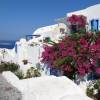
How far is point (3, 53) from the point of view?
28984 mm

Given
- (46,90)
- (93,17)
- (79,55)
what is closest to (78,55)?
(79,55)

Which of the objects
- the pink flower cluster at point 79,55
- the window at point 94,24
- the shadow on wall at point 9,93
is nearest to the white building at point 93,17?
the window at point 94,24

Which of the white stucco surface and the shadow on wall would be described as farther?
the shadow on wall

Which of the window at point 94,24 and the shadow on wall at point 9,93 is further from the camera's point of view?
the window at point 94,24

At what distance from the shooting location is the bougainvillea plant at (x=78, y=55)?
15562mm

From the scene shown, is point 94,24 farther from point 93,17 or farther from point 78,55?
point 78,55

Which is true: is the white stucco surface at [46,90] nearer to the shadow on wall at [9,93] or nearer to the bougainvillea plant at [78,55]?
the shadow on wall at [9,93]

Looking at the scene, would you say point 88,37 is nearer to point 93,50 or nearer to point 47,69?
point 93,50

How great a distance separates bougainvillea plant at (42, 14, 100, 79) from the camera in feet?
51.1

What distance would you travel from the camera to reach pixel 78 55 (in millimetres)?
15586

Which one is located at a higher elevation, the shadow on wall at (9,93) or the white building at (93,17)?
the white building at (93,17)

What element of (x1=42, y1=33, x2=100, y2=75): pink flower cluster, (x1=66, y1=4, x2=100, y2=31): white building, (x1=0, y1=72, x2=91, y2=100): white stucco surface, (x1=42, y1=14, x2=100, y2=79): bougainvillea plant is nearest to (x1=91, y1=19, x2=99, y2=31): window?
(x1=66, y1=4, x2=100, y2=31): white building

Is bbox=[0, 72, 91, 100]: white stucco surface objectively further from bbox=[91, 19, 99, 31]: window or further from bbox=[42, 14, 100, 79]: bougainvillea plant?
bbox=[91, 19, 99, 31]: window

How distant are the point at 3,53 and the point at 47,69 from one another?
11062mm
